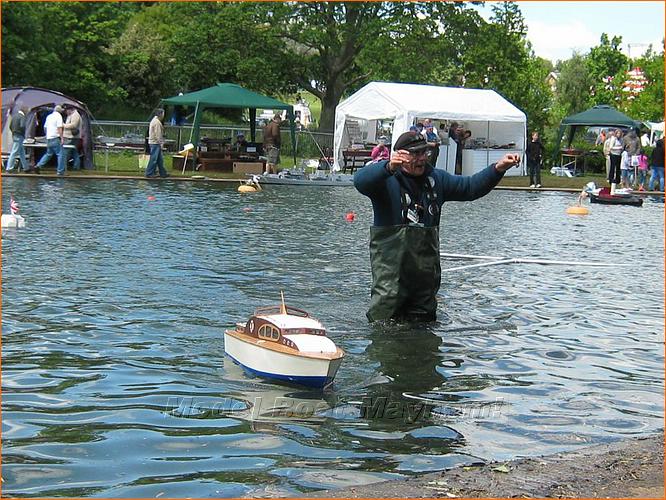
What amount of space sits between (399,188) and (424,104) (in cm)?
2710

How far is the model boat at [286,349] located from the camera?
8.06 metres

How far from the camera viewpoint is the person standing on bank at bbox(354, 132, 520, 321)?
31.5 feet

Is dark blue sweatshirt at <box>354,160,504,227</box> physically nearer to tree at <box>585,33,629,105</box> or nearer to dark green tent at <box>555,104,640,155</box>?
dark green tent at <box>555,104,640,155</box>

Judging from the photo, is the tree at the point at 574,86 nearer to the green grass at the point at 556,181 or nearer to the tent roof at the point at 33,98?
the green grass at the point at 556,181

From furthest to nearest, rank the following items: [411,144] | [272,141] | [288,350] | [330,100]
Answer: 1. [330,100]
2. [272,141]
3. [411,144]
4. [288,350]

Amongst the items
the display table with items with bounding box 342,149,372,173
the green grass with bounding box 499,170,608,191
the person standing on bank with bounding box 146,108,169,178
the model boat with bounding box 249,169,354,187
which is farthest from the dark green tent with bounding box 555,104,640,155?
the person standing on bank with bounding box 146,108,169,178

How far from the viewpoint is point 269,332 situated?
8555mm

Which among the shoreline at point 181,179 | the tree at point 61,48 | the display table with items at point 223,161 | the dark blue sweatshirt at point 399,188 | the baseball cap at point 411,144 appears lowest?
the shoreline at point 181,179

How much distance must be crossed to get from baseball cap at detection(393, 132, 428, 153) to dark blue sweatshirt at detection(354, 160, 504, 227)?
24cm

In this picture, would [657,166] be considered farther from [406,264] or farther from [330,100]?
[406,264]

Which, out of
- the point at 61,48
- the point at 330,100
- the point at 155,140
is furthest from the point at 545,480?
the point at 61,48

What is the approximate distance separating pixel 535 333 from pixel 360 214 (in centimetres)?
1313

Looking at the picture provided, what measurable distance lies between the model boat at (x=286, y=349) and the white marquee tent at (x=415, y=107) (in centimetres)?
2681

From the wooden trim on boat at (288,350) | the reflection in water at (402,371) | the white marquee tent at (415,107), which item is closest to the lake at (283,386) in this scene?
the reflection in water at (402,371)
